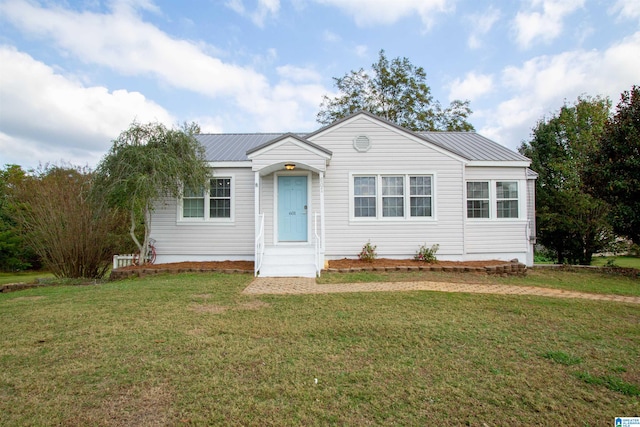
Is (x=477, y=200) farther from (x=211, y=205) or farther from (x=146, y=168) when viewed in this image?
(x=146, y=168)

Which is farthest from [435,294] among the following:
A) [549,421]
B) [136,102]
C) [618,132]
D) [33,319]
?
[136,102]

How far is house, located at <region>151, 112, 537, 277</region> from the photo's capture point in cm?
1092

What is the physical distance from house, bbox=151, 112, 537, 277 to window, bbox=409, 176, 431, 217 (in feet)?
0.10

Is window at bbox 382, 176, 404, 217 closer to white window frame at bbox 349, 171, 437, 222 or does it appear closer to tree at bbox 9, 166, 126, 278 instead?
white window frame at bbox 349, 171, 437, 222

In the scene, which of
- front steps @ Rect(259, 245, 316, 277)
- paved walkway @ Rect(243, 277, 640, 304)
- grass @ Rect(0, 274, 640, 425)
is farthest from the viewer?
front steps @ Rect(259, 245, 316, 277)

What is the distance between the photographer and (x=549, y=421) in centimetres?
266

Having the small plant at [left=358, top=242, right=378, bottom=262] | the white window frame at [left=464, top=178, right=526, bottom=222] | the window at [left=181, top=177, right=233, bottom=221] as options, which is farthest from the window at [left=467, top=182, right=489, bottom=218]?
the window at [left=181, top=177, right=233, bottom=221]

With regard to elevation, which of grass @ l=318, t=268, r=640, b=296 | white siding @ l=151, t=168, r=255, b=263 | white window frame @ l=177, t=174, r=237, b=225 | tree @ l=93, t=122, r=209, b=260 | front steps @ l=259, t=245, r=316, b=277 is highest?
tree @ l=93, t=122, r=209, b=260

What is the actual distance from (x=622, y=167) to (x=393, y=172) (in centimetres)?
616

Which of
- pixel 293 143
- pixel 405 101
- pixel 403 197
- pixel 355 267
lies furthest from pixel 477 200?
pixel 405 101

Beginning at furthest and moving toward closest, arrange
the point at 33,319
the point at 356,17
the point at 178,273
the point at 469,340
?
the point at 356,17 < the point at 178,273 < the point at 33,319 < the point at 469,340

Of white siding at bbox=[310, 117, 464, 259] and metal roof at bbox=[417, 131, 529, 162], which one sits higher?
metal roof at bbox=[417, 131, 529, 162]

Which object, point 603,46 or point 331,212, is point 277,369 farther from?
point 603,46

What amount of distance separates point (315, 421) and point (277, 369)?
3.17 feet
